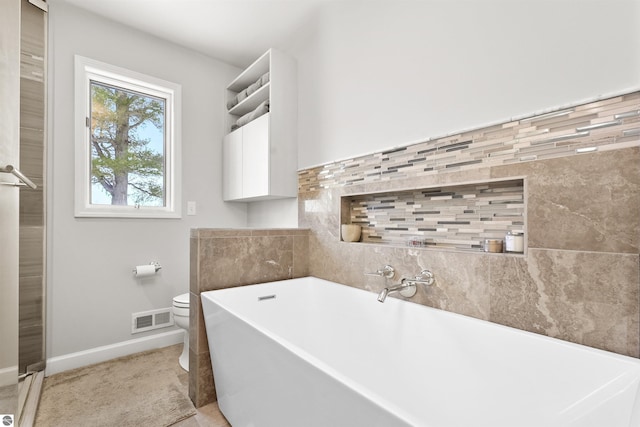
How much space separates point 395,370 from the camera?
4.80 feet

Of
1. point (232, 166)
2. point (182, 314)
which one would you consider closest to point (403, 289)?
point (182, 314)

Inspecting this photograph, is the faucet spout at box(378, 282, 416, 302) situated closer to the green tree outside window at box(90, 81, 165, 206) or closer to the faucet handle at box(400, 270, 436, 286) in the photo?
the faucet handle at box(400, 270, 436, 286)

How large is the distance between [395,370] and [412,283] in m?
0.42

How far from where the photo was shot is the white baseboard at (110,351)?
208 cm

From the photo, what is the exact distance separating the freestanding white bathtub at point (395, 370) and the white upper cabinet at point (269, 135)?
2.91ft

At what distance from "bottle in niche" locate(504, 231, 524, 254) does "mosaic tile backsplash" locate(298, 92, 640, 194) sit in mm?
312

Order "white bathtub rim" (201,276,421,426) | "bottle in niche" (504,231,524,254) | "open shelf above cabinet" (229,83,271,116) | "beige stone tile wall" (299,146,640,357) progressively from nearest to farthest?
"white bathtub rim" (201,276,421,426), "beige stone tile wall" (299,146,640,357), "bottle in niche" (504,231,524,254), "open shelf above cabinet" (229,83,271,116)

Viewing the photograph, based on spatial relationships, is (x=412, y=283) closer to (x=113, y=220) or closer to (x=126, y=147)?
(x=113, y=220)

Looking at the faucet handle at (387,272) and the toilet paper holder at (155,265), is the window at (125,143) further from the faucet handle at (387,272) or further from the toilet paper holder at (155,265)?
the faucet handle at (387,272)

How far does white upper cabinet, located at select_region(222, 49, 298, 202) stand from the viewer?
93.6 inches

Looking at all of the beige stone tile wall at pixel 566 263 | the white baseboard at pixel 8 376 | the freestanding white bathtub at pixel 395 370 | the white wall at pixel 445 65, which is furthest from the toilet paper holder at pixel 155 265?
the beige stone tile wall at pixel 566 263

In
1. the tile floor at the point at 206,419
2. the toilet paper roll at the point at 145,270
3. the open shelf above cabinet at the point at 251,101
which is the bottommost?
the tile floor at the point at 206,419

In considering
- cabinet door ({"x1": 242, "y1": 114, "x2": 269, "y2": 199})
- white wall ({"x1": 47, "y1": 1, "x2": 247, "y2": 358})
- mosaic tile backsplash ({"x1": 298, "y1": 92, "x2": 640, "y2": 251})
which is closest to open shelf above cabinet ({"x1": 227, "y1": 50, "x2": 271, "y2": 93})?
white wall ({"x1": 47, "y1": 1, "x2": 247, "y2": 358})

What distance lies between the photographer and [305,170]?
2.42 metres
